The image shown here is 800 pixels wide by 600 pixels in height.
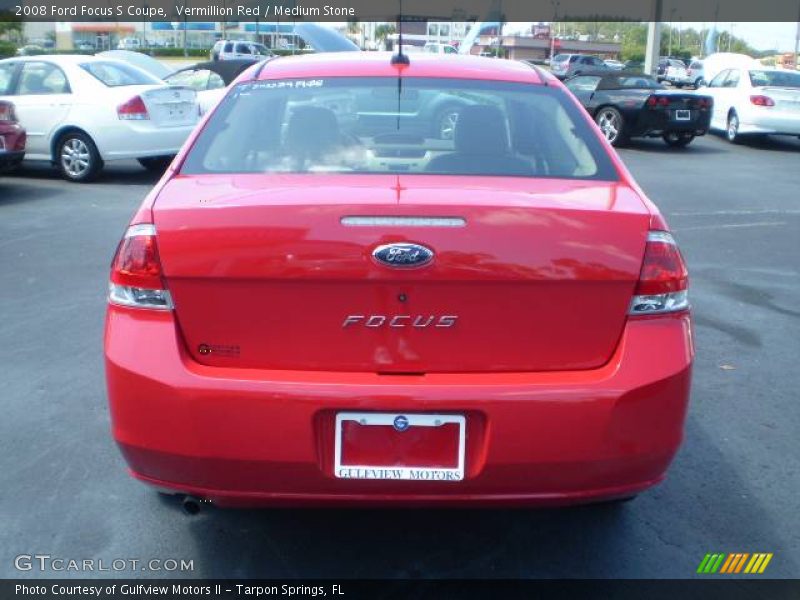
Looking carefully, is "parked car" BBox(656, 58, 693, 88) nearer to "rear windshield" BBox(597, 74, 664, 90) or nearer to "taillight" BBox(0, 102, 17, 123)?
"rear windshield" BBox(597, 74, 664, 90)

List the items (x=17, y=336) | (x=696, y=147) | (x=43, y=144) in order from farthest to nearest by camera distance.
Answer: (x=696, y=147)
(x=43, y=144)
(x=17, y=336)

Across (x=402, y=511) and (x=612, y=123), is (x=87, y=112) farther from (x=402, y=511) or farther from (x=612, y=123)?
(x=612, y=123)

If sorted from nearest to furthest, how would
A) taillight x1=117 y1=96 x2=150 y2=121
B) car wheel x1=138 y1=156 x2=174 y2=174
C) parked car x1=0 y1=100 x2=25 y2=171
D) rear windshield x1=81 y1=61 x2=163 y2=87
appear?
parked car x1=0 y1=100 x2=25 y2=171 < taillight x1=117 y1=96 x2=150 y2=121 < rear windshield x1=81 y1=61 x2=163 y2=87 < car wheel x1=138 y1=156 x2=174 y2=174

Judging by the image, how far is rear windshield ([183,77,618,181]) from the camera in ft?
11.0

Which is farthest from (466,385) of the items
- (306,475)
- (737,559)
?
(737,559)

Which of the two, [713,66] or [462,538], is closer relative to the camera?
[462,538]

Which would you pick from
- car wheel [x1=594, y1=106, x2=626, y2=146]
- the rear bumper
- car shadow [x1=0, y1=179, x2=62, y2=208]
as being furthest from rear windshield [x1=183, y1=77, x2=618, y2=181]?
car wheel [x1=594, y1=106, x2=626, y2=146]

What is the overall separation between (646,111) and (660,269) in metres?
15.0

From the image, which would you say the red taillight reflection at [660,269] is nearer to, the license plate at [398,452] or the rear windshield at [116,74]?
the license plate at [398,452]

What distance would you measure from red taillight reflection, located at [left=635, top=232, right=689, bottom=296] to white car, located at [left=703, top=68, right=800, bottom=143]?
16027mm

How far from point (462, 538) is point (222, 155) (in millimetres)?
1618

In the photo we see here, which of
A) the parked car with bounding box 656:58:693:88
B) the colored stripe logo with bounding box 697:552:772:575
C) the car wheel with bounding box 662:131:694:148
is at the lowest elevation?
the parked car with bounding box 656:58:693:88

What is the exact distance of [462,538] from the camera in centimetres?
343

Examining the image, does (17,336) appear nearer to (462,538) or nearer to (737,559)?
(462,538)
